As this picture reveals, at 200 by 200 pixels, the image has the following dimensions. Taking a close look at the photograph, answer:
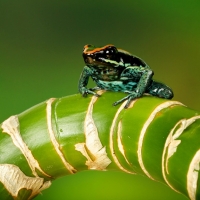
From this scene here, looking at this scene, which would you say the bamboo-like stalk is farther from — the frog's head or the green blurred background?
the green blurred background

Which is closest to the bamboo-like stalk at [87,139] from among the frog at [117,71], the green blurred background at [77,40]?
the frog at [117,71]

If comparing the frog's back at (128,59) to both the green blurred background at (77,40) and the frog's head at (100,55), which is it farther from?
the green blurred background at (77,40)

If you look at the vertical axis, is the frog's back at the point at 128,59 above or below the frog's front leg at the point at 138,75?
above

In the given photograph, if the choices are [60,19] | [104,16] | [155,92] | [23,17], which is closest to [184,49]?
[104,16]

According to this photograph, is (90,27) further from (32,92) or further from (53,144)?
(53,144)

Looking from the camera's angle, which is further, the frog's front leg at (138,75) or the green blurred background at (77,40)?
the green blurred background at (77,40)

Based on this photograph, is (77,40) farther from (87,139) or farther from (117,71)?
(87,139)
